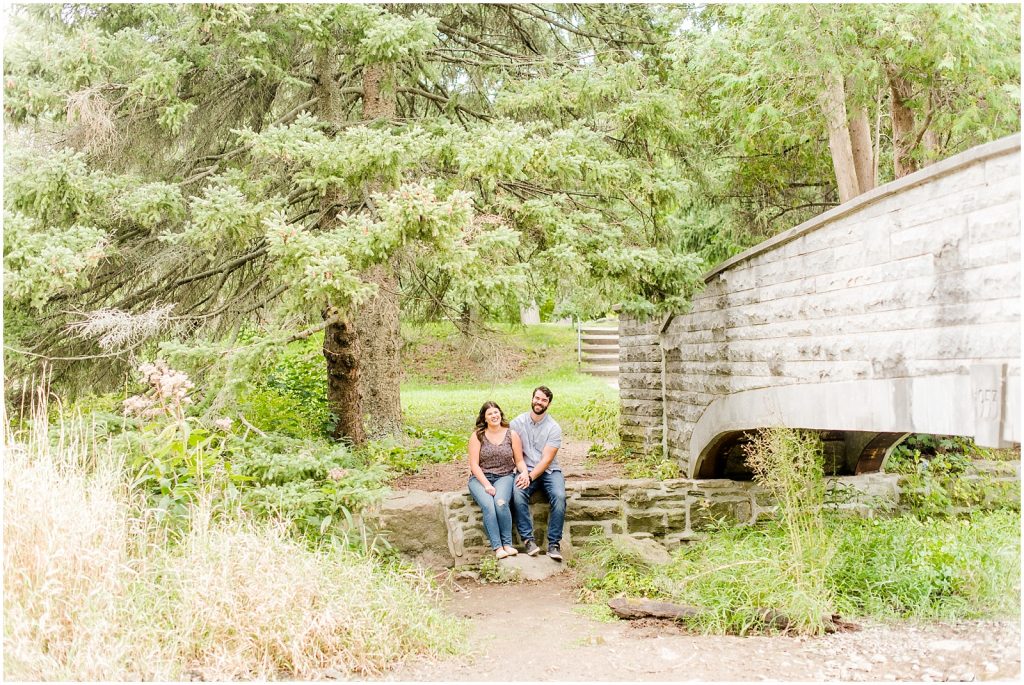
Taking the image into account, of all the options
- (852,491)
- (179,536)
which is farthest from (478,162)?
(852,491)

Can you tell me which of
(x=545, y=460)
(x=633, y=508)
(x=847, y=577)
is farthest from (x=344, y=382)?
(x=847, y=577)

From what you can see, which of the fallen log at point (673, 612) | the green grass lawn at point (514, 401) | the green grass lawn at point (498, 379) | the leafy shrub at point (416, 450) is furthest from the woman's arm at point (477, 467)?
Result: the green grass lawn at point (514, 401)

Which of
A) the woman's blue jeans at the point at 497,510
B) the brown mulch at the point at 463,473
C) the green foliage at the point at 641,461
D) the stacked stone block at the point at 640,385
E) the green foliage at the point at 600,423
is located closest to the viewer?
the woman's blue jeans at the point at 497,510

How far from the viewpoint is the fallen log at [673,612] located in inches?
218

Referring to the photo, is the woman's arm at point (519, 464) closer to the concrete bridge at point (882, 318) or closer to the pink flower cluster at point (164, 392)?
the concrete bridge at point (882, 318)

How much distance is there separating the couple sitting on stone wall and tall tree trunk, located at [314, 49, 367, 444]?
1.54 m

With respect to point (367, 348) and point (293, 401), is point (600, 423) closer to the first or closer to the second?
point (367, 348)

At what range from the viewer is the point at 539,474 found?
7.59m

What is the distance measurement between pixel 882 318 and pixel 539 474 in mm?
3299

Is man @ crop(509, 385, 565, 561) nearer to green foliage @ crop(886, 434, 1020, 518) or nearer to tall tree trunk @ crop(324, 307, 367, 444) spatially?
tall tree trunk @ crop(324, 307, 367, 444)

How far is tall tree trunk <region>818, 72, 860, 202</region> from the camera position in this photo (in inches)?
299

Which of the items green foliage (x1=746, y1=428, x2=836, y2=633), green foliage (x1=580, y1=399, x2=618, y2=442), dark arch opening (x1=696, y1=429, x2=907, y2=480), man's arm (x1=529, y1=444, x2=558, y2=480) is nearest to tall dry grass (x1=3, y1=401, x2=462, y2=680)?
green foliage (x1=746, y1=428, x2=836, y2=633)

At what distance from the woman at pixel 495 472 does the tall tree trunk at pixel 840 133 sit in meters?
3.86

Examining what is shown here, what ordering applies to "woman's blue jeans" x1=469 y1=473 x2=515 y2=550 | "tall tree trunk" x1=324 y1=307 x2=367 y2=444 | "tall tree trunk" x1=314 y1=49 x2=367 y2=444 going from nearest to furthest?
"woman's blue jeans" x1=469 y1=473 x2=515 y2=550, "tall tree trunk" x1=314 y1=49 x2=367 y2=444, "tall tree trunk" x1=324 y1=307 x2=367 y2=444
